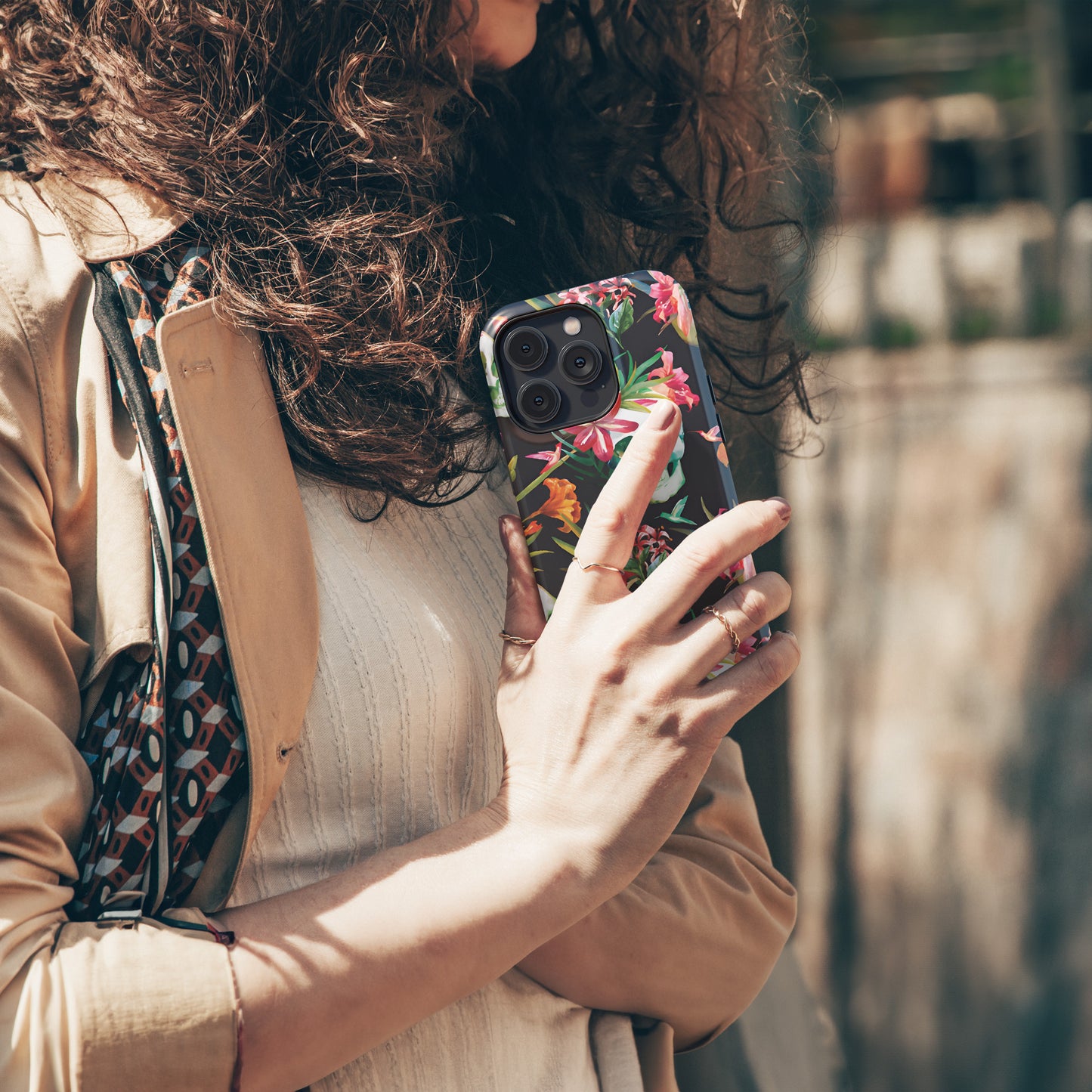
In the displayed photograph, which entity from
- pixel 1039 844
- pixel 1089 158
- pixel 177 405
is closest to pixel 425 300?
pixel 177 405

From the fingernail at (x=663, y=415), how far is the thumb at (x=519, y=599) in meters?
0.15

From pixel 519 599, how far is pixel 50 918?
0.40m

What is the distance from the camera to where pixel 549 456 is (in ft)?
3.03

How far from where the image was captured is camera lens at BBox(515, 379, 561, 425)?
36.3 inches

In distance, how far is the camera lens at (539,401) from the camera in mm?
922

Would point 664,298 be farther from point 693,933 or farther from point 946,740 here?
point 946,740

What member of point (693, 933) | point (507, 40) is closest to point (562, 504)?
point (693, 933)

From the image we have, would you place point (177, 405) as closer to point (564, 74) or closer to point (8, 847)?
point (8, 847)

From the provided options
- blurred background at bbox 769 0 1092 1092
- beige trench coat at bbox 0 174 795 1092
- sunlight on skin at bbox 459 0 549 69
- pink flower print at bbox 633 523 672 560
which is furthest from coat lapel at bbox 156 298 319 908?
blurred background at bbox 769 0 1092 1092

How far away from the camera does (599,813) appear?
831mm

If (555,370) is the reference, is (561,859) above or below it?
below

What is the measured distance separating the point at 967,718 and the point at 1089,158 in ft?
6.34

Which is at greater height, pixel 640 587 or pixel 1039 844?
pixel 640 587

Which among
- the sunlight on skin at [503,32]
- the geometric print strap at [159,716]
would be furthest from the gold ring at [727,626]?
the sunlight on skin at [503,32]
